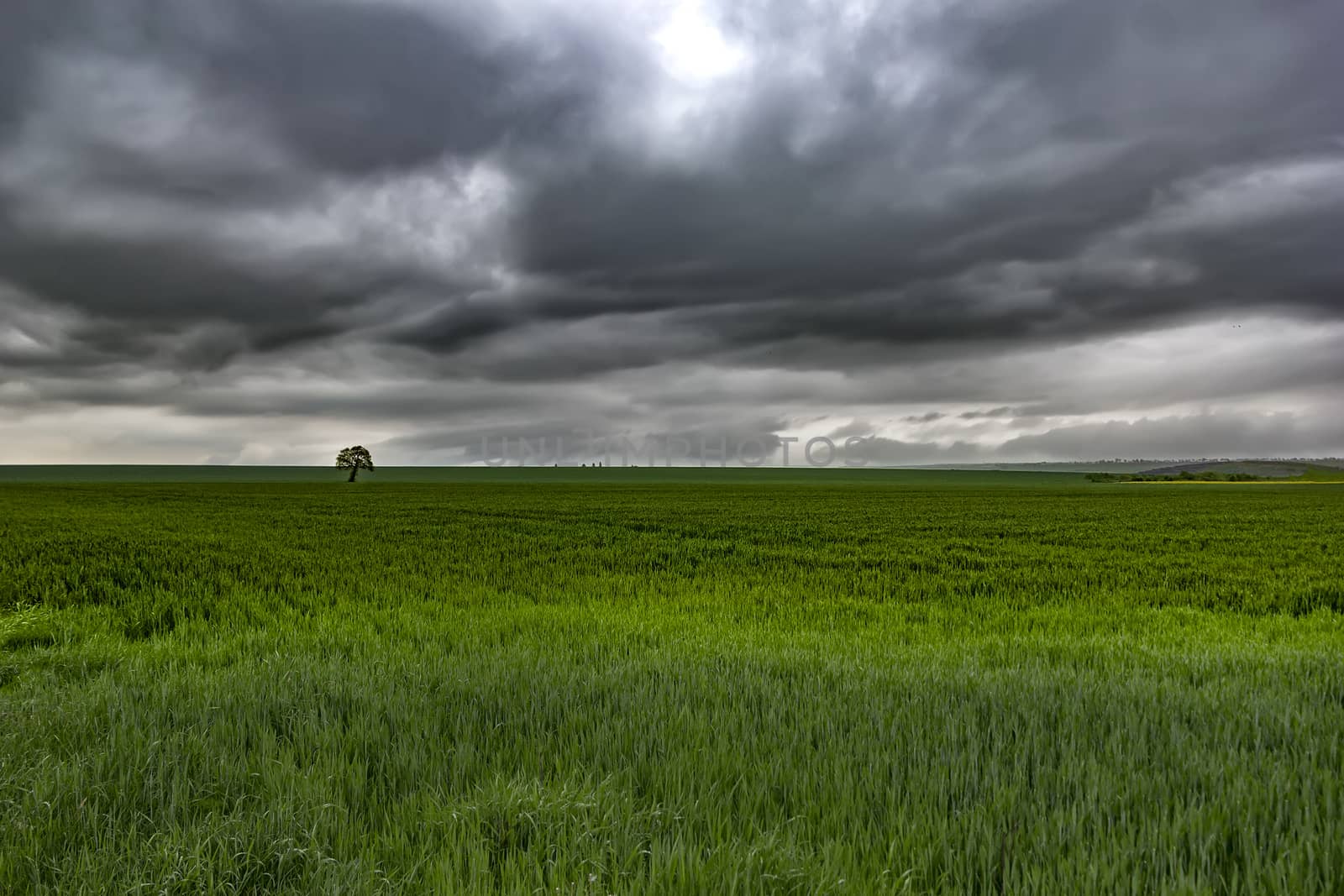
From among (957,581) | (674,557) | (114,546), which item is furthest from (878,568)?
(114,546)

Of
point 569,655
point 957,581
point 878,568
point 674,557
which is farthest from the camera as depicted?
point 674,557

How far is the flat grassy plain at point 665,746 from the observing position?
11.2 ft

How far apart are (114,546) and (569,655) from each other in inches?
801

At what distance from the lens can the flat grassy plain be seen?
340 cm

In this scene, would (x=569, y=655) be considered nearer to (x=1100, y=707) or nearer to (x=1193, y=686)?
(x=1100, y=707)

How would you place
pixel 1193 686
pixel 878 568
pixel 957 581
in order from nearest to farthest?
pixel 1193 686 → pixel 957 581 → pixel 878 568

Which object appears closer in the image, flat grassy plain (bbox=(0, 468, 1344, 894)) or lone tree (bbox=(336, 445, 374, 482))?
flat grassy plain (bbox=(0, 468, 1344, 894))

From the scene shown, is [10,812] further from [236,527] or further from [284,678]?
[236,527]

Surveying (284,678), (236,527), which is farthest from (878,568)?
(236,527)

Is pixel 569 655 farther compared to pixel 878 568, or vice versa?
pixel 878 568

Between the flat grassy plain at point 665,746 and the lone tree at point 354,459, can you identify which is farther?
the lone tree at point 354,459

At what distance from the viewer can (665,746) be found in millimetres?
4969

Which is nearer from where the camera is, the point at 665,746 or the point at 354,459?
the point at 665,746

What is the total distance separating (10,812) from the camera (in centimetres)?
392
